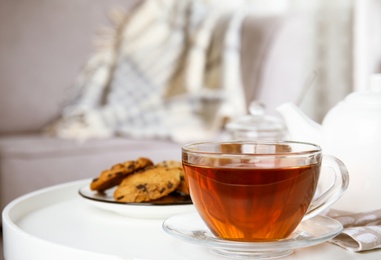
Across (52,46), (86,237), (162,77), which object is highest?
(52,46)

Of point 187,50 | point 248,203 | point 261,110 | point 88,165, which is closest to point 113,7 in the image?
point 187,50

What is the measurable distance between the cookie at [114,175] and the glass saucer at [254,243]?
0.16 meters

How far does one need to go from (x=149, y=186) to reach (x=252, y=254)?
218 millimetres

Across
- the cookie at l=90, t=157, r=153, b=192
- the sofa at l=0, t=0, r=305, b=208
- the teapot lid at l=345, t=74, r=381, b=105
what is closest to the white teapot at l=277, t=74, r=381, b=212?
the teapot lid at l=345, t=74, r=381, b=105

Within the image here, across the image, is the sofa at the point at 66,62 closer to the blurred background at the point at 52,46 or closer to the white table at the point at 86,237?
the blurred background at the point at 52,46

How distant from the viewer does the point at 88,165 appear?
75.7 inches

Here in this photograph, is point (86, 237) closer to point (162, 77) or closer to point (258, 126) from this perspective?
point (258, 126)

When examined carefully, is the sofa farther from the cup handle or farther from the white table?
the cup handle

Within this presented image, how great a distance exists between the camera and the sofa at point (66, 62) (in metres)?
2.11

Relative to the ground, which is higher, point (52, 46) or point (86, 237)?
point (52, 46)

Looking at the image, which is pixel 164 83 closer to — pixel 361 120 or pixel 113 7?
pixel 113 7

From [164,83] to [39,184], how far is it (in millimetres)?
759

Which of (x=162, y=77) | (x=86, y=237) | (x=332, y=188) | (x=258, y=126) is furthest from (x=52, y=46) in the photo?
(x=332, y=188)

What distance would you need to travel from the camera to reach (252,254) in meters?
0.57
